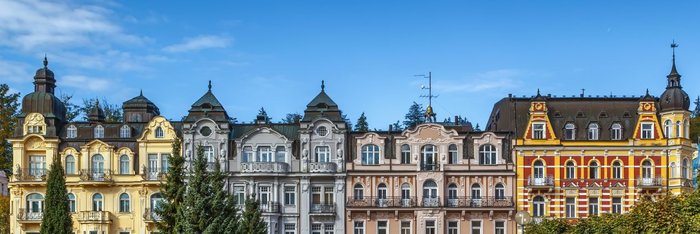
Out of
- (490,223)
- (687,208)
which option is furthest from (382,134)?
(687,208)

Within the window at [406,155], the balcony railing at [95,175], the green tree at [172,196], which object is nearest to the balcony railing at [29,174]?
the balcony railing at [95,175]

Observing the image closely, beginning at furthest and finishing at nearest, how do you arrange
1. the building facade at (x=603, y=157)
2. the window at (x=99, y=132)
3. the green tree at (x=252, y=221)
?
1. the window at (x=99, y=132)
2. the building facade at (x=603, y=157)
3. the green tree at (x=252, y=221)

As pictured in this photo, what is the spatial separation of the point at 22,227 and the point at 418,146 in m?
30.9

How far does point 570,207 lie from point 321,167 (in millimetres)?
18955

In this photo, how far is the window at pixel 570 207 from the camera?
78.0 meters

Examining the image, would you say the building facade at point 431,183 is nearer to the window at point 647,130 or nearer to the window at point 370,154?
the window at point 370,154

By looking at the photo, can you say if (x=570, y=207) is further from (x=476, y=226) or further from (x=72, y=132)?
(x=72, y=132)

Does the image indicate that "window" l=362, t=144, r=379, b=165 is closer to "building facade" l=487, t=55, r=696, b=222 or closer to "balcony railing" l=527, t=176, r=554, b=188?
"building facade" l=487, t=55, r=696, b=222

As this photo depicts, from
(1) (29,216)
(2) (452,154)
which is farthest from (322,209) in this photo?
(1) (29,216)

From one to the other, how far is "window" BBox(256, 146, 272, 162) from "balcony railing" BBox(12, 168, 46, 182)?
16.6m

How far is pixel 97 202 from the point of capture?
80312mm

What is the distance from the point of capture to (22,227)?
79625 millimetres

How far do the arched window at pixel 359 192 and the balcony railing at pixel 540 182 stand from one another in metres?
12.4

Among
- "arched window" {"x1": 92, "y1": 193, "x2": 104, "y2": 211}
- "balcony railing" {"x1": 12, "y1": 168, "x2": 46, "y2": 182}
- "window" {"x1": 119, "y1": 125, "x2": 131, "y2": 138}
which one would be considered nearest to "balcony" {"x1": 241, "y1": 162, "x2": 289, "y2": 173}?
"window" {"x1": 119, "y1": 125, "x2": 131, "y2": 138}
